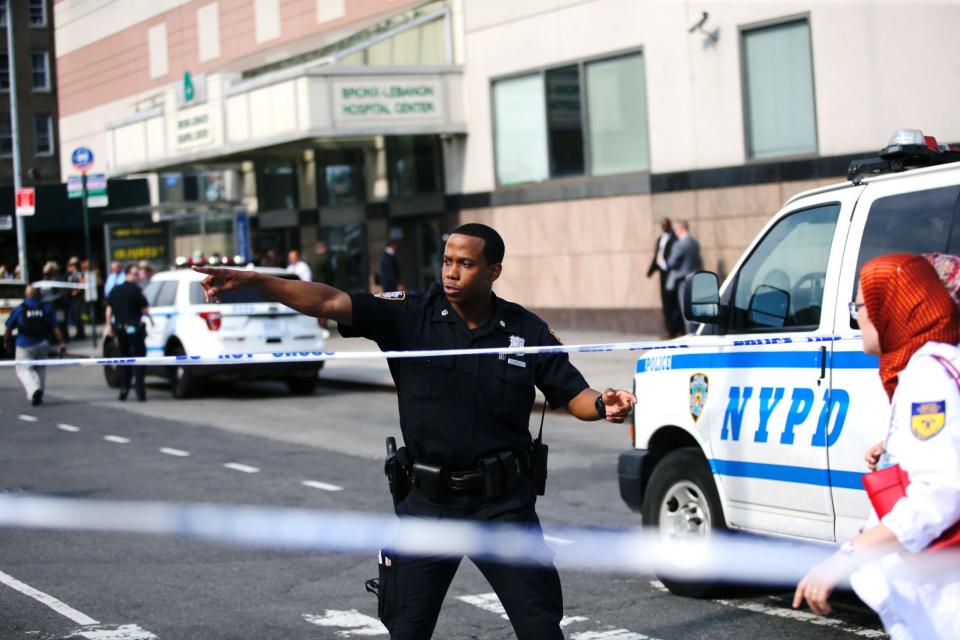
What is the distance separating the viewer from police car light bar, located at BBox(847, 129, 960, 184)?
20.1 feet

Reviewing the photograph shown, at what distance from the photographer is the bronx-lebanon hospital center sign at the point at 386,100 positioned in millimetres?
25141

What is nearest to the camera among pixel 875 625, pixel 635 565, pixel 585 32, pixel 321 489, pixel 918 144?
pixel 918 144

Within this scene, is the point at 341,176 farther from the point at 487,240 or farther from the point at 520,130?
the point at 487,240

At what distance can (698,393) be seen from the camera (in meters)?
6.92

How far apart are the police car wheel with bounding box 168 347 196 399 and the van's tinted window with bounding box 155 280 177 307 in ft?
2.56

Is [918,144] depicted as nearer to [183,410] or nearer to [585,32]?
[183,410]

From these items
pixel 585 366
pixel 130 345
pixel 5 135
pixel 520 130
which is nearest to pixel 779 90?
pixel 585 366

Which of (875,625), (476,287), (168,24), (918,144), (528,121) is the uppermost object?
(168,24)

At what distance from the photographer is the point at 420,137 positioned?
89.6ft

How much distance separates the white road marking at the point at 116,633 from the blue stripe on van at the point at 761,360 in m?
2.95

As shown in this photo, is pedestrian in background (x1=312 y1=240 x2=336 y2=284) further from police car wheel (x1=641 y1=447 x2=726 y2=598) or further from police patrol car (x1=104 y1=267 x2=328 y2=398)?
police car wheel (x1=641 y1=447 x2=726 y2=598)

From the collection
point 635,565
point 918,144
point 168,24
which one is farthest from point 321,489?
point 168,24

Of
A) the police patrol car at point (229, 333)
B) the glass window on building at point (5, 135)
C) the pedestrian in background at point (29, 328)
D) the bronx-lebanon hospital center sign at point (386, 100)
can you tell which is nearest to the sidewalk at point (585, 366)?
the police patrol car at point (229, 333)

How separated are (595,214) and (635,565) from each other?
50.8 ft
